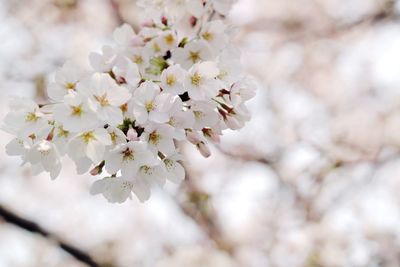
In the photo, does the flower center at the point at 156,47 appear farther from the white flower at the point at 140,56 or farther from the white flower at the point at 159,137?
the white flower at the point at 159,137

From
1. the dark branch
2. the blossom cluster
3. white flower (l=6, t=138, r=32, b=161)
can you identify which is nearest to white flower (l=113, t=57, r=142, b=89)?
the blossom cluster

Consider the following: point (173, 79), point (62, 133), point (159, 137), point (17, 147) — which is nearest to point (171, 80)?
point (173, 79)

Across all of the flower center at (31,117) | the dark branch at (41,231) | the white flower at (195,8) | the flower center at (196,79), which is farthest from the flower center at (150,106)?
the dark branch at (41,231)

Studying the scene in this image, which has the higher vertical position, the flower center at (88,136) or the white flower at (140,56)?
the white flower at (140,56)

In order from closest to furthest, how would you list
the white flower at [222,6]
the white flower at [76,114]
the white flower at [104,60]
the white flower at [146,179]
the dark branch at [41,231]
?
the white flower at [76,114] < the white flower at [146,179] < the white flower at [104,60] < the white flower at [222,6] < the dark branch at [41,231]

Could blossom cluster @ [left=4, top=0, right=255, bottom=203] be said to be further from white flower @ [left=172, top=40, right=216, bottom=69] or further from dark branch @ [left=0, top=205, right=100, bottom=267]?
dark branch @ [left=0, top=205, right=100, bottom=267]

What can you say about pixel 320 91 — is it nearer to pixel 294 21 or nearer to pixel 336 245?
pixel 294 21
